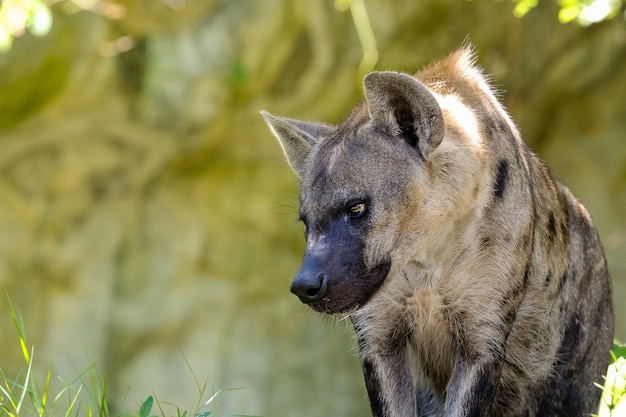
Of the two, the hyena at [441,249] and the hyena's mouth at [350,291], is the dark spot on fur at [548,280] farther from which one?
the hyena's mouth at [350,291]

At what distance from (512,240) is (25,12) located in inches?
129

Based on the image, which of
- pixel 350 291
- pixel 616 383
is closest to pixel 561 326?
pixel 616 383

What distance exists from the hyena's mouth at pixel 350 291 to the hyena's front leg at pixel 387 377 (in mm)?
528

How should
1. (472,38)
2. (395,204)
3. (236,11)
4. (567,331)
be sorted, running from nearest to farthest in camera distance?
(395,204) → (567,331) → (236,11) → (472,38)

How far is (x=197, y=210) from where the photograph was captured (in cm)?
902

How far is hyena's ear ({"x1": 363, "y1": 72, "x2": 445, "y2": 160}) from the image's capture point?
4.04 metres

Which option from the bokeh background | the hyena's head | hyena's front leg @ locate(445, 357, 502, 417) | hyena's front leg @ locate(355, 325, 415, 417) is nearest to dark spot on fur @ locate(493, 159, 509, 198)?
the hyena's head

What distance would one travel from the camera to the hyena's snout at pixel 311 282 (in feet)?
12.8

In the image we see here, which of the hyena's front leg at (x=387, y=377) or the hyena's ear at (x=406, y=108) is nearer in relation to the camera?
the hyena's ear at (x=406, y=108)

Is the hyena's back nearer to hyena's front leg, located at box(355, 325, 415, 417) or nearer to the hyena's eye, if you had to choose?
hyena's front leg, located at box(355, 325, 415, 417)

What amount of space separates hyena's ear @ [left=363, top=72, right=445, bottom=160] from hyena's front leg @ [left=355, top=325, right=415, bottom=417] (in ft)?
3.02

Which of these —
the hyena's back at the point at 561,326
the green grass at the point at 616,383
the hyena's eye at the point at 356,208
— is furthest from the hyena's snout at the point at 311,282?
the green grass at the point at 616,383

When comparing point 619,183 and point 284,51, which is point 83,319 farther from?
point 619,183

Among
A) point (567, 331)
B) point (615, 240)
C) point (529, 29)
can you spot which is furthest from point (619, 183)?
point (567, 331)
